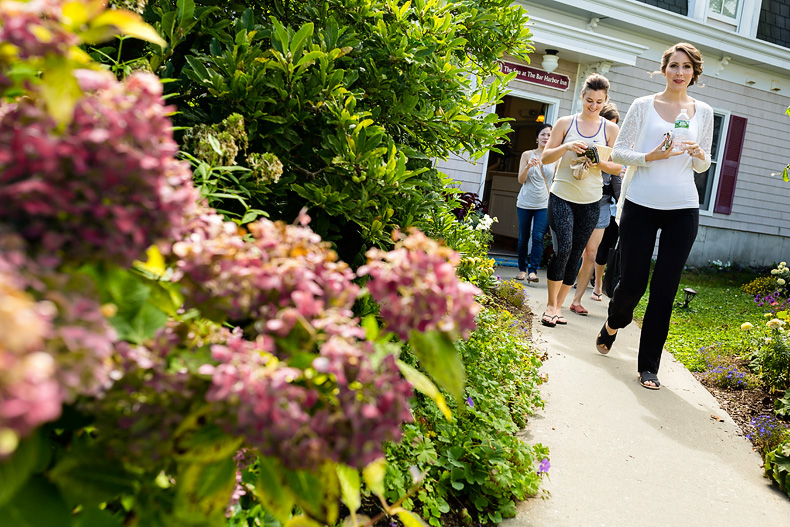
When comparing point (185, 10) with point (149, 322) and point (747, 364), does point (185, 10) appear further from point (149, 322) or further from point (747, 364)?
point (747, 364)

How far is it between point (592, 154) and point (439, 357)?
5.10 meters

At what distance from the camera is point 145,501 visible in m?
0.88

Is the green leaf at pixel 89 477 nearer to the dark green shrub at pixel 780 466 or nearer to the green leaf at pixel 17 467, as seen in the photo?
the green leaf at pixel 17 467

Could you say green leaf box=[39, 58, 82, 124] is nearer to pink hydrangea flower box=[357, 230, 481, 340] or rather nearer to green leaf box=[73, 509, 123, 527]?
pink hydrangea flower box=[357, 230, 481, 340]

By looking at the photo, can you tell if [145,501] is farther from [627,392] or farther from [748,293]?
[748,293]

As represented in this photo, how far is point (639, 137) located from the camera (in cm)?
468

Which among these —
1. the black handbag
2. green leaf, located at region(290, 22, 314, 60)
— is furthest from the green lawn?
green leaf, located at region(290, 22, 314, 60)

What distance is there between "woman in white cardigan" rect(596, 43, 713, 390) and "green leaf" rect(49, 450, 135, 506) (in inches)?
168

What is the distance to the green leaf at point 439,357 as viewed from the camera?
2.92 feet

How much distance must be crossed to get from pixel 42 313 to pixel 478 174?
10832 millimetres

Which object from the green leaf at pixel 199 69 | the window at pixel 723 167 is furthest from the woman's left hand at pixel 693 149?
the window at pixel 723 167

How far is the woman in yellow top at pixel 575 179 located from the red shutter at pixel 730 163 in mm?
10256

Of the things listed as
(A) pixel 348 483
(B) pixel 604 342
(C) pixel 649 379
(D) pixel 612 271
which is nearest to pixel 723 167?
(D) pixel 612 271

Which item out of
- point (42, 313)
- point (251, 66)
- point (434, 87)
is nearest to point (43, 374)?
point (42, 313)
